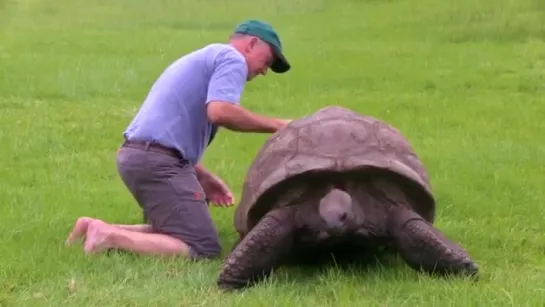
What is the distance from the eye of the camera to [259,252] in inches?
171

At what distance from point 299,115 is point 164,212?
13.7 ft

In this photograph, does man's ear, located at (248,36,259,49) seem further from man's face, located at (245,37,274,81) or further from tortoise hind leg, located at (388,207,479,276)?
tortoise hind leg, located at (388,207,479,276)

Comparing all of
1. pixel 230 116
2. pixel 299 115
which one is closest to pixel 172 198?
pixel 230 116

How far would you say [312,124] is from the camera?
4.74 metres

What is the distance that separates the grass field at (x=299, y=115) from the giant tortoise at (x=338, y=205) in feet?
0.46

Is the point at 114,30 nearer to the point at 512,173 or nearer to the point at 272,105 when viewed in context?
the point at 272,105

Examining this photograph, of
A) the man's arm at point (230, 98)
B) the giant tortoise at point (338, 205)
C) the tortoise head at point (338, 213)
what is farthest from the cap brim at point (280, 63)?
the tortoise head at point (338, 213)

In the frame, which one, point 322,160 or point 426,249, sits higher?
point 322,160

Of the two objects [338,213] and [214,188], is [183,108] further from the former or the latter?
[338,213]

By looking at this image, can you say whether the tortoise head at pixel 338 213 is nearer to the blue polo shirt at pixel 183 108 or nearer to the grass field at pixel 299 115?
the grass field at pixel 299 115

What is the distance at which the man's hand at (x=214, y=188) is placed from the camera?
5.62 meters

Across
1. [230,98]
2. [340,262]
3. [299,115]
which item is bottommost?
[299,115]

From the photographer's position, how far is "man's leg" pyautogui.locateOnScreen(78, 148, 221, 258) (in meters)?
4.92

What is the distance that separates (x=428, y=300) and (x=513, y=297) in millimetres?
359
